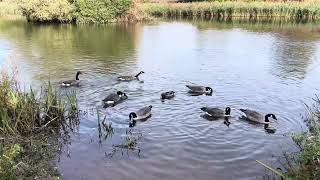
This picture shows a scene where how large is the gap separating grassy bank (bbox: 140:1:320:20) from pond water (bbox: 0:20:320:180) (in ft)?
36.3

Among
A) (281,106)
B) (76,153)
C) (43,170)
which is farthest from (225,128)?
(43,170)

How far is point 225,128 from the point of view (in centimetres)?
1238

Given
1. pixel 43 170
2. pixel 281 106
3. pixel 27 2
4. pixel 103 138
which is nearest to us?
pixel 43 170

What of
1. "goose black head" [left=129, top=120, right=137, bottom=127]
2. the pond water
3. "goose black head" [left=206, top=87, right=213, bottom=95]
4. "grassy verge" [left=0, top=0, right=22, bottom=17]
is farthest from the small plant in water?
"grassy verge" [left=0, top=0, right=22, bottom=17]

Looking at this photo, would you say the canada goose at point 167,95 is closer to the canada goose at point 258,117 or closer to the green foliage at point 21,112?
the canada goose at point 258,117

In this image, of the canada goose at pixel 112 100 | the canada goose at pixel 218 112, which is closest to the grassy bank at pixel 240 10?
the canada goose at pixel 112 100

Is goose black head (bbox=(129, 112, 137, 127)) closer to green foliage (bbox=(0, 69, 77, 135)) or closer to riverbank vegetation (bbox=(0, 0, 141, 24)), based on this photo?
green foliage (bbox=(0, 69, 77, 135))

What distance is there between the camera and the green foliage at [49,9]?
44.2 metres

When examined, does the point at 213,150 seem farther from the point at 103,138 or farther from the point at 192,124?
the point at 103,138

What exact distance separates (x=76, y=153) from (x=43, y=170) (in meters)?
1.52

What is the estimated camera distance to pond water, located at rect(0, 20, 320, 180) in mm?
9906

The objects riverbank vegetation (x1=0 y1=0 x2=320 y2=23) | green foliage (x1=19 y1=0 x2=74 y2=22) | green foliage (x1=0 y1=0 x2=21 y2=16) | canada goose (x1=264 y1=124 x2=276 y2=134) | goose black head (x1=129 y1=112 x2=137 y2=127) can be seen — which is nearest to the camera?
canada goose (x1=264 y1=124 x2=276 y2=134)

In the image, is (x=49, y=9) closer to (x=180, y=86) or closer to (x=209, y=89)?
(x=180, y=86)

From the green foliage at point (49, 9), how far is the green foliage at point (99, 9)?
108 centimetres
